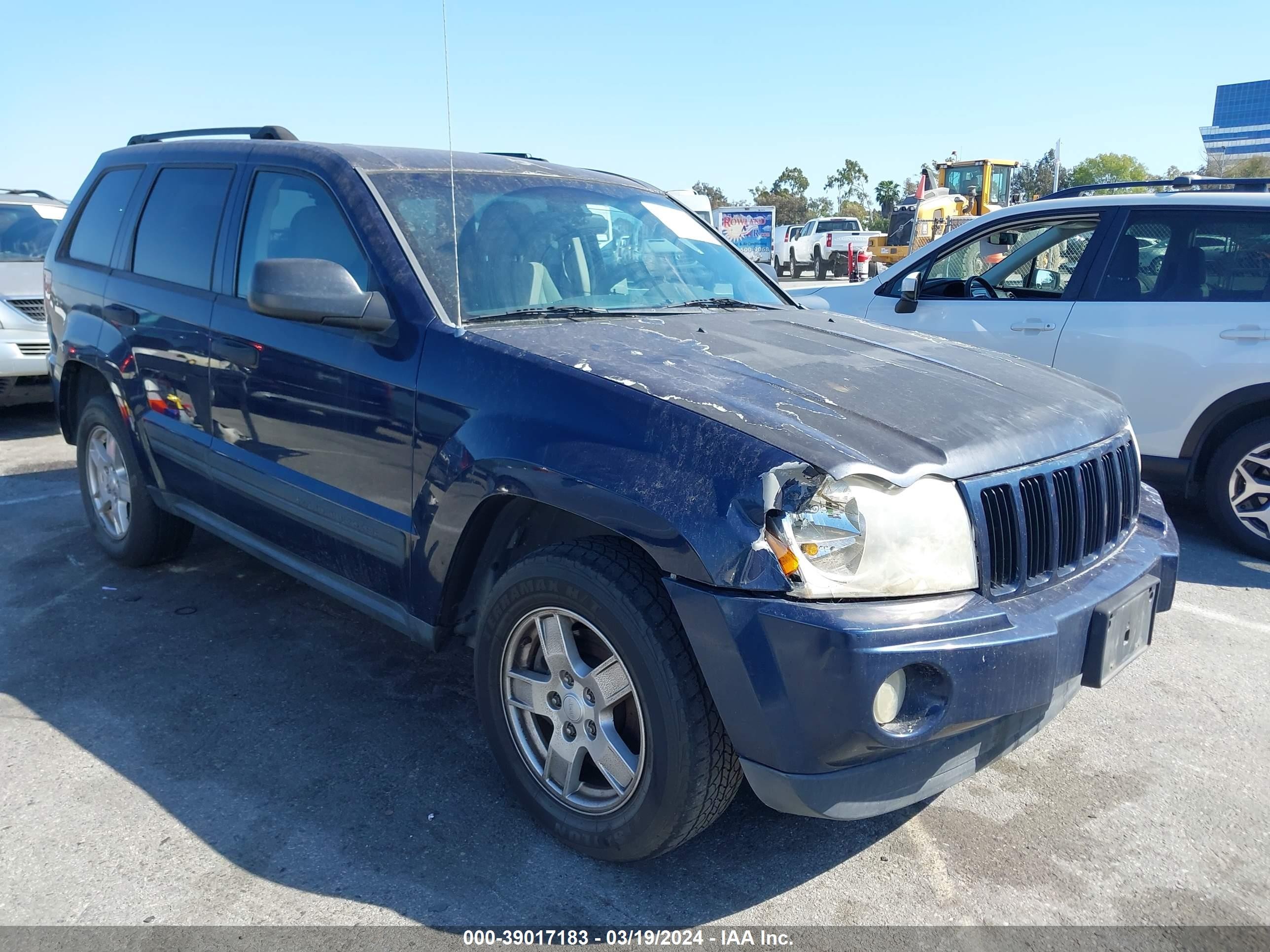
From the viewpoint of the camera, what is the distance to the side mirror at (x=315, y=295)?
2.94m

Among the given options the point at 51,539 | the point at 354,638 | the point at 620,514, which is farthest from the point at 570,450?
the point at 51,539

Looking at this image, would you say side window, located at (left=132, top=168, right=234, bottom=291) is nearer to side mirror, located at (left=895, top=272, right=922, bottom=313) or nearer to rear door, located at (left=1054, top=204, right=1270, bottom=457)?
side mirror, located at (left=895, top=272, right=922, bottom=313)

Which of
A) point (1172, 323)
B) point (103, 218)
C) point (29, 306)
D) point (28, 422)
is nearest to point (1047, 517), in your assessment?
point (1172, 323)

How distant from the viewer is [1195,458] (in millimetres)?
5305

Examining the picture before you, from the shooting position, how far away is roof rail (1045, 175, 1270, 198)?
5.62 metres

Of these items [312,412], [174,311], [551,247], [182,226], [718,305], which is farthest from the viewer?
[182,226]

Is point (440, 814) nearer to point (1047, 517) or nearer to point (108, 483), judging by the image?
point (1047, 517)

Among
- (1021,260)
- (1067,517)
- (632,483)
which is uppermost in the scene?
(1021,260)

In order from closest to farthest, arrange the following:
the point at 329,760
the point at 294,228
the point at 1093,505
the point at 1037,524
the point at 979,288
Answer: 1. the point at 1037,524
2. the point at 1093,505
3. the point at 329,760
4. the point at 294,228
5. the point at 979,288

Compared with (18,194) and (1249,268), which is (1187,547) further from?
(18,194)

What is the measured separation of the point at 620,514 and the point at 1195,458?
4232 millimetres

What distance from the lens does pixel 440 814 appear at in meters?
2.85

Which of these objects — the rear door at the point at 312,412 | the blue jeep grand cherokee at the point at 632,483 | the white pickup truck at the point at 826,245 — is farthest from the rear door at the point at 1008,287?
the white pickup truck at the point at 826,245

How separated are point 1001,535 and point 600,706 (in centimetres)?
109
